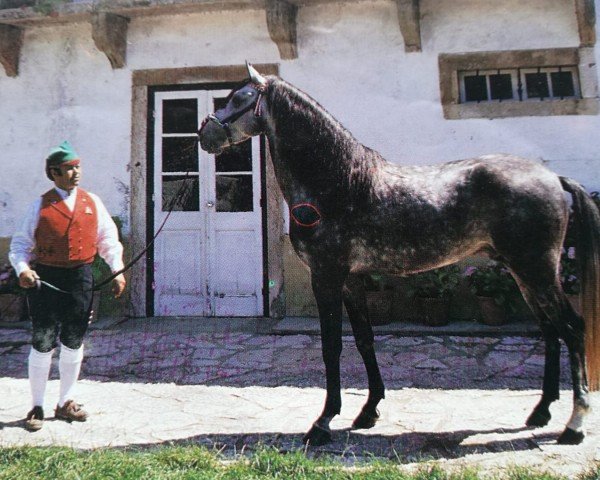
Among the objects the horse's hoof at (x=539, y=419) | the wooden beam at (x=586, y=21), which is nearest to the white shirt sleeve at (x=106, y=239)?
the horse's hoof at (x=539, y=419)

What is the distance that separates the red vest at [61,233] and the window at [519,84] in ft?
16.7

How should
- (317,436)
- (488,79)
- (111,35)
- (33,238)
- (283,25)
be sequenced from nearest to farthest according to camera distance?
(317,436), (33,238), (283,25), (488,79), (111,35)

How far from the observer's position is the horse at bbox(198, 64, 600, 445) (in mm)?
3070

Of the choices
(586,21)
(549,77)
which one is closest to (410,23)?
(549,77)

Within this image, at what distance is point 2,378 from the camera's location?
14.9 ft

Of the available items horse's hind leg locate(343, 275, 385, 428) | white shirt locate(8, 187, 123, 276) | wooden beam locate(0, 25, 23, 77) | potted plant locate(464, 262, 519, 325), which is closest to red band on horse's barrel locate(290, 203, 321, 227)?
horse's hind leg locate(343, 275, 385, 428)

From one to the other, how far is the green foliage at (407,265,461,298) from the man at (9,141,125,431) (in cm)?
378

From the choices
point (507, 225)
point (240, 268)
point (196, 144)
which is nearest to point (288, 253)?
point (240, 268)

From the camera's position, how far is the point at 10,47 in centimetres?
729

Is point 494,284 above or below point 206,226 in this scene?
below

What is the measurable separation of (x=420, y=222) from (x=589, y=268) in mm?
1038

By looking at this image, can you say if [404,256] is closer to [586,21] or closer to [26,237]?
[26,237]

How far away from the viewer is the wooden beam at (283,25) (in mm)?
6520

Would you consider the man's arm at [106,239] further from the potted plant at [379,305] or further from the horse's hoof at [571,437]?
the potted plant at [379,305]
